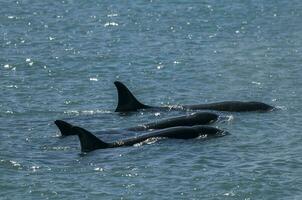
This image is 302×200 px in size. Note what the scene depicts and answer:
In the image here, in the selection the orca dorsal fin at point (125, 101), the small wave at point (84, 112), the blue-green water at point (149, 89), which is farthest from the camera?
the small wave at point (84, 112)

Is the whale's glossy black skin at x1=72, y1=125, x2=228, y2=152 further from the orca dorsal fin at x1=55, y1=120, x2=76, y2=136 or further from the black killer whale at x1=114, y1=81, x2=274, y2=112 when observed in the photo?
the black killer whale at x1=114, y1=81, x2=274, y2=112

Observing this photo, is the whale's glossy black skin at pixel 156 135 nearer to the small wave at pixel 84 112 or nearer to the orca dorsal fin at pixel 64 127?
the orca dorsal fin at pixel 64 127

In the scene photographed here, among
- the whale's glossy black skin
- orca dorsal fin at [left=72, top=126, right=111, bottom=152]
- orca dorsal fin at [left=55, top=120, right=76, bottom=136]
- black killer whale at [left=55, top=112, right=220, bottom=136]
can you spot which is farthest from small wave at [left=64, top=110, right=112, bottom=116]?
orca dorsal fin at [left=72, top=126, right=111, bottom=152]

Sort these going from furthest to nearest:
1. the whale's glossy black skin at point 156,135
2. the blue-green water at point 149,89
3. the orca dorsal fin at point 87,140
A: the whale's glossy black skin at point 156,135 → the orca dorsal fin at point 87,140 → the blue-green water at point 149,89

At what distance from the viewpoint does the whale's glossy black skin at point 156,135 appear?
94.2 ft

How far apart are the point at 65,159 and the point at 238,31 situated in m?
26.9

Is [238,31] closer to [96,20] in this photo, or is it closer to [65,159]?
[96,20]

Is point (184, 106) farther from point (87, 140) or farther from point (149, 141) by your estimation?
point (87, 140)

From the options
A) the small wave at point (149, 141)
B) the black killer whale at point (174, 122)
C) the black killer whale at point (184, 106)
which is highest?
the black killer whale at point (184, 106)

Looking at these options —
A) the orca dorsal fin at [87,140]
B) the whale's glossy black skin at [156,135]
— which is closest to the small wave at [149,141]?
the whale's glossy black skin at [156,135]

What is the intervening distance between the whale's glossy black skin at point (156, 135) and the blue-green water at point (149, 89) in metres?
0.31

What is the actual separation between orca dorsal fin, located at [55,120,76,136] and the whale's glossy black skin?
222 mm

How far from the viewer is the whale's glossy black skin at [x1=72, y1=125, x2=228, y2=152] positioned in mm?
28719

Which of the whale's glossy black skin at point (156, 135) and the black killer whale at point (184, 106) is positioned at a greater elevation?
the black killer whale at point (184, 106)
